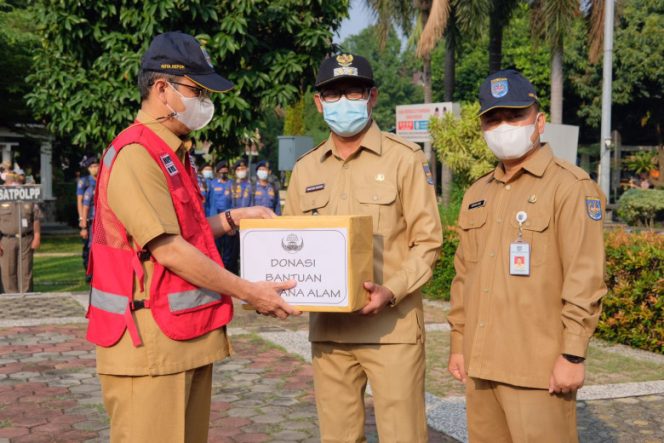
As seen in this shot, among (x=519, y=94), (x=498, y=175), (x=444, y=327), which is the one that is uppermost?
(x=519, y=94)

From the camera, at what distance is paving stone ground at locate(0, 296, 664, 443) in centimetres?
581

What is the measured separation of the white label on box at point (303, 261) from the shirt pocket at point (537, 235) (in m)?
0.74

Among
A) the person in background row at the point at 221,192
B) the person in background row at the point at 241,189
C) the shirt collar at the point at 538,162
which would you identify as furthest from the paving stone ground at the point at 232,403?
the person in background row at the point at 221,192

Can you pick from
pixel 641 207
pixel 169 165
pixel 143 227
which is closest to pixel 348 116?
pixel 169 165

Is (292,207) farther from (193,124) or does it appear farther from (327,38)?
(327,38)

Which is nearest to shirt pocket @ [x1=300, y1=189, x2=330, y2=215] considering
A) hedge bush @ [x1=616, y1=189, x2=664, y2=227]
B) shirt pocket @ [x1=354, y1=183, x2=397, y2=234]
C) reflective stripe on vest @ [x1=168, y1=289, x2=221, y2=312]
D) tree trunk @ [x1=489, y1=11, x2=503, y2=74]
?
shirt pocket @ [x1=354, y1=183, x2=397, y2=234]

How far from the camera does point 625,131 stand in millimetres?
48062

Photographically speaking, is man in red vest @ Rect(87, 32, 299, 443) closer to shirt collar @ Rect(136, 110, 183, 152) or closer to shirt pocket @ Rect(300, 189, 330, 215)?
shirt collar @ Rect(136, 110, 183, 152)

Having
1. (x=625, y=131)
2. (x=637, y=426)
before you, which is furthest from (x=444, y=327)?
(x=625, y=131)

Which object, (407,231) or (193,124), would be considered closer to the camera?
(193,124)

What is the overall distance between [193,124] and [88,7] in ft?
28.3

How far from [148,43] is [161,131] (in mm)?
8198

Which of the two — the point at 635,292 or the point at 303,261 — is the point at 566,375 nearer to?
the point at 303,261

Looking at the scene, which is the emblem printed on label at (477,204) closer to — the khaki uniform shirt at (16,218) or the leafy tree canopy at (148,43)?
the leafy tree canopy at (148,43)
